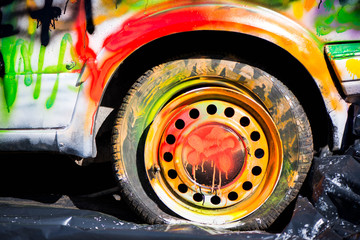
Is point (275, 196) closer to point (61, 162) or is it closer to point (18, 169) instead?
point (61, 162)

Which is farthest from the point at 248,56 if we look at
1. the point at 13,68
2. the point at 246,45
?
the point at 13,68

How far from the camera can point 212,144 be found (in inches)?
79.4

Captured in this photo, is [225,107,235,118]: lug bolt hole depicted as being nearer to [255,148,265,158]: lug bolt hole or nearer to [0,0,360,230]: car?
[0,0,360,230]: car

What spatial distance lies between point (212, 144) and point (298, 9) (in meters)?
0.77

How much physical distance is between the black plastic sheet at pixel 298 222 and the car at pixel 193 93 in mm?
78

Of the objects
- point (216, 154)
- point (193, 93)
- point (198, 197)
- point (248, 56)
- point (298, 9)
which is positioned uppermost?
point (298, 9)

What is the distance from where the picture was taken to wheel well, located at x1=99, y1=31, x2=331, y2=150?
2039 mm

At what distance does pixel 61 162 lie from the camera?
9.38ft

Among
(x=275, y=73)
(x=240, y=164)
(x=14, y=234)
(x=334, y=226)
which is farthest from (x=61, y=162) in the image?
(x=334, y=226)

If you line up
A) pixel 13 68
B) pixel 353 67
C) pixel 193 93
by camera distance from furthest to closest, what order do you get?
pixel 13 68
pixel 193 93
pixel 353 67

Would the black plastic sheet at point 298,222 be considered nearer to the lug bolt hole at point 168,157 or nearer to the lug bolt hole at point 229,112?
the lug bolt hole at point 168,157

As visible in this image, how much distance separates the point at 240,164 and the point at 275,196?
23 cm

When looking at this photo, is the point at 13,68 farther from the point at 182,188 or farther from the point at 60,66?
the point at 182,188

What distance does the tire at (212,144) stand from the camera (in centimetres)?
199
